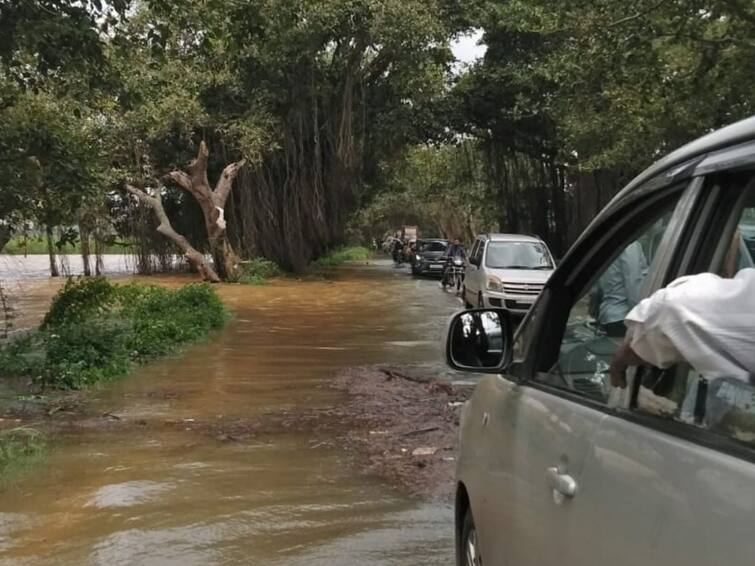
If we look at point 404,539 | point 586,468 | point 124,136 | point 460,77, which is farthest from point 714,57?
point 124,136

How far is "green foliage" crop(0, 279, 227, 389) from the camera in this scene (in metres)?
9.94

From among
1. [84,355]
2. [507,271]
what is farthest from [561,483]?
[507,271]

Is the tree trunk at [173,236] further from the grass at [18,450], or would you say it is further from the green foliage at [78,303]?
the grass at [18,450]

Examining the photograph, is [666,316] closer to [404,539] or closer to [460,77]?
[404,539]

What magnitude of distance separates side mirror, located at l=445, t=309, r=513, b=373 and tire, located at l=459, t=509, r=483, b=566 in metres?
0.59

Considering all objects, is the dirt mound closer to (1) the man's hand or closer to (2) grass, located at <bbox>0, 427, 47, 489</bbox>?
(2) grass, located at <bbox>0, 427, 47, 489</bbox>

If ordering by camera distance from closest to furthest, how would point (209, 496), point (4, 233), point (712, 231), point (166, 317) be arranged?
point (712, 231) < point (209, 496) < point (4, 233) < point (166, 317)

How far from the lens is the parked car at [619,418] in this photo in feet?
5.05

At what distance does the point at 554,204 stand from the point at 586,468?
2823 cm

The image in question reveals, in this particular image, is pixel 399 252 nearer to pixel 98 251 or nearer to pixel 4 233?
pixel 98 251

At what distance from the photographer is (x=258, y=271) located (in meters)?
29.8

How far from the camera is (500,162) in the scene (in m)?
30.8

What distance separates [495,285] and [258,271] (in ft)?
51.5

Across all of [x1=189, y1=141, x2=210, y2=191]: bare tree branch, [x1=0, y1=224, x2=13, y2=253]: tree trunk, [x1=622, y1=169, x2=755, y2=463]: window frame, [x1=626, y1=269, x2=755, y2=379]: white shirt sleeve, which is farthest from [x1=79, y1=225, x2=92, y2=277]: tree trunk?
[x1=626, y1=269, x2=755, y2=379]: white shirt sleeve
